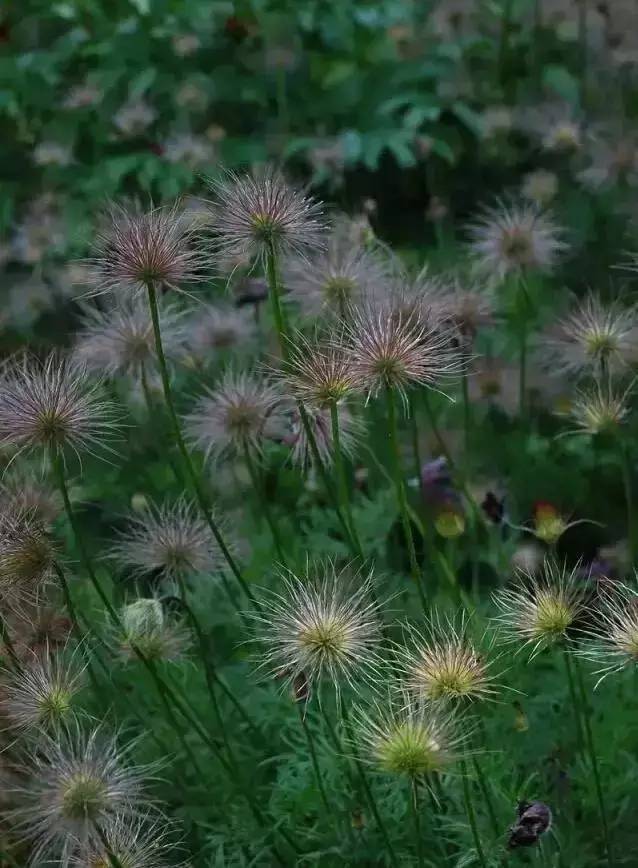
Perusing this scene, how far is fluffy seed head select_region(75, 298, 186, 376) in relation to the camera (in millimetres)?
1148

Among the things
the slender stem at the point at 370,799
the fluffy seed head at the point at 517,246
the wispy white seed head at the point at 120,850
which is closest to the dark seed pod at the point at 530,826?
the slender stem at the point at 370,799

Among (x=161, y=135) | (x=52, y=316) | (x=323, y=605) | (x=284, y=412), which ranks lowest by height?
(x=323, y=605)

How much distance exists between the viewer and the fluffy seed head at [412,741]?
651mm

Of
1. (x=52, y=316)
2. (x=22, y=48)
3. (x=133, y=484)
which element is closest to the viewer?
(x=133, y=484)

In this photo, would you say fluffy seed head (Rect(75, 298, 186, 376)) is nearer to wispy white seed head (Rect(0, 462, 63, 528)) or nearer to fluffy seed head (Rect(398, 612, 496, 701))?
wispy white seed head (Rect(0, 462, 63, 528))

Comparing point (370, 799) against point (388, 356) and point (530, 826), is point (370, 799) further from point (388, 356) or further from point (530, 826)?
point (388, 356)

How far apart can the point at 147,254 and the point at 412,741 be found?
38cm

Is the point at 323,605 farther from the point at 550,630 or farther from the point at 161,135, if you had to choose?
the point at 161,135

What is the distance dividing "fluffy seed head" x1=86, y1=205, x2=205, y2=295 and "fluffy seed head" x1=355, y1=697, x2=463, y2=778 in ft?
1.11

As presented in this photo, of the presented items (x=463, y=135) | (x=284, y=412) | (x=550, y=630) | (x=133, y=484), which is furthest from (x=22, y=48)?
(x=550, y=630)

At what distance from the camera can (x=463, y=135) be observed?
7.16 ft

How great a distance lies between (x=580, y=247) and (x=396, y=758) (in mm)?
1335

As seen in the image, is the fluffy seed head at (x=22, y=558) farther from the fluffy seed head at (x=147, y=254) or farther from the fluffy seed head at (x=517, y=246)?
the fluffy seed head at (x=517, y=246)

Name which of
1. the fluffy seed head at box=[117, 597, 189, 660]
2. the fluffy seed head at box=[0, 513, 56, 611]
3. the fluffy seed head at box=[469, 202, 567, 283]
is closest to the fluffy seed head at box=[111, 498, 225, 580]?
the fluffy seed head at box=[117, 597, 189, 660]
